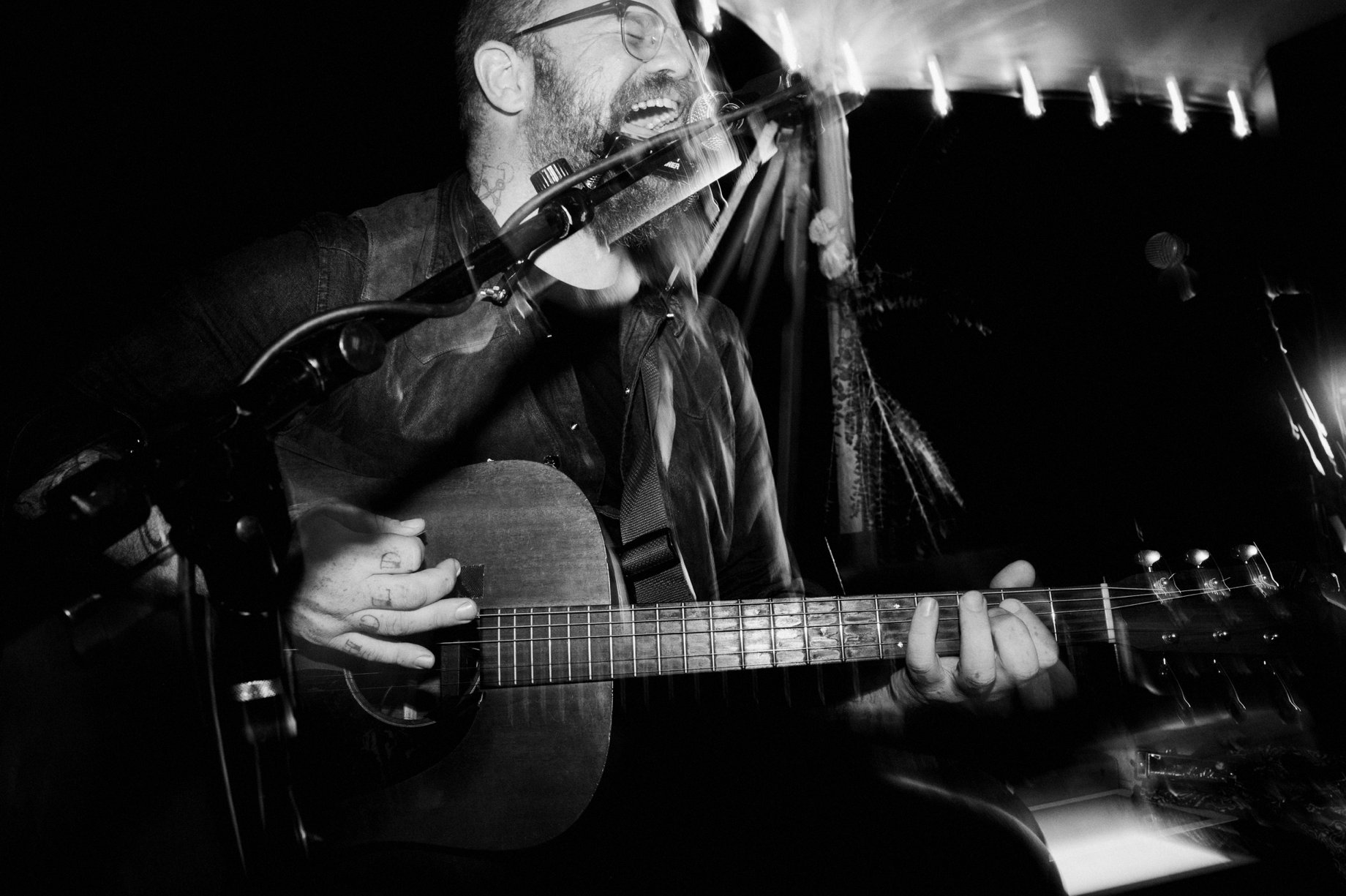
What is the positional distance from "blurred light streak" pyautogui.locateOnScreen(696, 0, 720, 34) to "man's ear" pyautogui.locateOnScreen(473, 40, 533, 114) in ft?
2.24

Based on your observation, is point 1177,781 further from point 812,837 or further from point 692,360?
point 692,360

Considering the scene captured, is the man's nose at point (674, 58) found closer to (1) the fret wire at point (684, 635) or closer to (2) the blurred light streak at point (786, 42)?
(2) the blurred light streak at point (786, 42)

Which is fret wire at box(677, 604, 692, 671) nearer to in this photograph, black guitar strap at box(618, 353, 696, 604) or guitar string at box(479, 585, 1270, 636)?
guitar string at box(479, 585, 1270, 636)

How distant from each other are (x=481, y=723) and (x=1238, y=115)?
4.42 meters

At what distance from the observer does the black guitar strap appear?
159 cm

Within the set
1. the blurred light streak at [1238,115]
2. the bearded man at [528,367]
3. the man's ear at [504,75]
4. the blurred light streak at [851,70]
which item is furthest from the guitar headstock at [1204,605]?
the blurred light streak at [1238,115]

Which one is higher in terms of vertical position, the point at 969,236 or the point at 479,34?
the point at 969,236

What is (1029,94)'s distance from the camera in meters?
3.47

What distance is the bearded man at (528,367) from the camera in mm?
1292

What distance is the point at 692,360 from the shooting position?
2.12m

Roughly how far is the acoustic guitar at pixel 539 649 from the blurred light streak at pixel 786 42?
2.10 m

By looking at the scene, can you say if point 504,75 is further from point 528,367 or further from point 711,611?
point 711,611

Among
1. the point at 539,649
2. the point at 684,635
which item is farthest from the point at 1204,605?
→ the point at 539,649

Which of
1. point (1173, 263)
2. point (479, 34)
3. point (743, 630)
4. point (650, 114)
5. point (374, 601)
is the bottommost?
point (743, 630)
